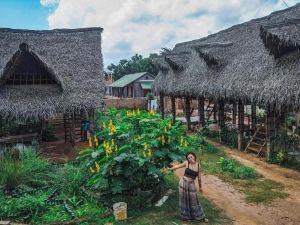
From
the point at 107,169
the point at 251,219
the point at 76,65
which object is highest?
the point at 76,65

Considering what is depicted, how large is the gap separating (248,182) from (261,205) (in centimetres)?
195

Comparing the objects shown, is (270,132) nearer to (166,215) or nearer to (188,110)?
(166,215)

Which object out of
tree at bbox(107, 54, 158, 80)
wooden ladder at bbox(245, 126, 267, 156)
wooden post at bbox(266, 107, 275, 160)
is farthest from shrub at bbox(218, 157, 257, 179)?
tree at bbox(107, 54, 158, 80)

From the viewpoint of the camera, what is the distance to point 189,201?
7.18 m

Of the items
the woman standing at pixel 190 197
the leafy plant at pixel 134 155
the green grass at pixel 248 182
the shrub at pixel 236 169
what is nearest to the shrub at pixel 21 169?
the leafy plant at pixel 134 155

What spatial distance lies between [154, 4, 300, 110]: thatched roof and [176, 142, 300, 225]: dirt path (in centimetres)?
204

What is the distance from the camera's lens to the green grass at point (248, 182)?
879 centimetres

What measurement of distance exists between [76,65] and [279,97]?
8.67 meters

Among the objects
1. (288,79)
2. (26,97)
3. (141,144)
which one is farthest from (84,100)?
(288,79)

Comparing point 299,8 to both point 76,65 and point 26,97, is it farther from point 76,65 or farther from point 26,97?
point 26,97

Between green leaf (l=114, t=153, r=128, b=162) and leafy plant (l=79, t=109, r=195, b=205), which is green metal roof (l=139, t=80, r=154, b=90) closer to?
leafy plant (l=79, t=109, r=195, b=205)

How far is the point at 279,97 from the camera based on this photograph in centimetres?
1016

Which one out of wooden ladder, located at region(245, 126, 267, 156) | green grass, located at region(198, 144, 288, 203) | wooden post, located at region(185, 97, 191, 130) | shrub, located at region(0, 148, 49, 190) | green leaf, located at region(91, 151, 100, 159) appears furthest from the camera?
wooden post, located at region(185, 97, 191, 130)

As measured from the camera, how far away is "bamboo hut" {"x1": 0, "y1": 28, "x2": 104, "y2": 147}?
42.3 feet
